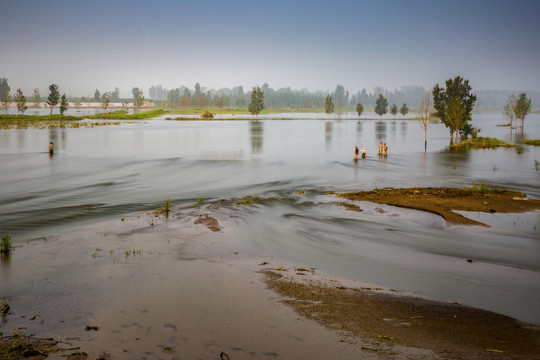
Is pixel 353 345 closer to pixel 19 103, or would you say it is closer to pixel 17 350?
pixel 17 350

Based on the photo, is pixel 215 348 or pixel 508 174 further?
pixel 508 174

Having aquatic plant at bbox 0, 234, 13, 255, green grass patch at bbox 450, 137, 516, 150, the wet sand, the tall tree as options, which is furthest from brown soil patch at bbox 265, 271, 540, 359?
the tall tree

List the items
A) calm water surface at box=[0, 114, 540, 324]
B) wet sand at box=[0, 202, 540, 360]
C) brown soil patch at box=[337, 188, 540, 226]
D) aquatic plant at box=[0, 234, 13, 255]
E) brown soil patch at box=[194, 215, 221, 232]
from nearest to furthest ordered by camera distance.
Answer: wet sand at box=[0, 202, 540, 360] → calm water surface at box=[0, 114, 540, 324] → aquatic plant at box=[0, 234, 13, 255] → brown soil patch at box=[194, 215, 221, 232] → brown soil patch at box=[337, 188, 540, 226]

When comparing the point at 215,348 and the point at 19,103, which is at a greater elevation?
the point at 19,103

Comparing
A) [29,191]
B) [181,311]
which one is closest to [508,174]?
[181,311]

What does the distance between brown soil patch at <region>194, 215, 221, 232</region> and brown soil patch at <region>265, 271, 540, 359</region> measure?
9.22 meters

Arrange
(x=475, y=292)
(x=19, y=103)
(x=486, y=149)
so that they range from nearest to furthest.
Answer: (x=475, y=292) → (x=486, y=149) → (x=19, y=103)

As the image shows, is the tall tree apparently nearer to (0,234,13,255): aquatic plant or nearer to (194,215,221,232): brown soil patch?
(194,215,221,232): brown soil patch

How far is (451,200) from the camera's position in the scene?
1217 inches

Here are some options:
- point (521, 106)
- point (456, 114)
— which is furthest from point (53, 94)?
point (521, 106)

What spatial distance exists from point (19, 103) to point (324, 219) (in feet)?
688

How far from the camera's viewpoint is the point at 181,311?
13.4 m

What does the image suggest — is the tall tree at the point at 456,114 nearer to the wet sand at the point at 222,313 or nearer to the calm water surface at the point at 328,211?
the calm water surface at the point at 328,211

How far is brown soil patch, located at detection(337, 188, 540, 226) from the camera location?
2838 centimetres
